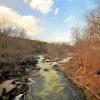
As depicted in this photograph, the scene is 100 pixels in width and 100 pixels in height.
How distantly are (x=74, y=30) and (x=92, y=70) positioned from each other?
28102 millimetres

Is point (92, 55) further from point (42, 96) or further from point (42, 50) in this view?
point (42, 50)

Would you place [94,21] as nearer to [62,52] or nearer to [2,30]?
[2,30]

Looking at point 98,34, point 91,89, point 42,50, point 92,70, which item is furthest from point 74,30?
point 42,50

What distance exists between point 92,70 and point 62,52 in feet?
195

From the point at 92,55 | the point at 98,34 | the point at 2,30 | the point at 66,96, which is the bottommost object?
the point at 66,96

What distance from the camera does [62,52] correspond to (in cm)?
9125

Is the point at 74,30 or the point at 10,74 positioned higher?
the point at 74,30

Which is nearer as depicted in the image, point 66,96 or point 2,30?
point 66,96

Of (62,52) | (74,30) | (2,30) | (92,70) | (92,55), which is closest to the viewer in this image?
(92,70)

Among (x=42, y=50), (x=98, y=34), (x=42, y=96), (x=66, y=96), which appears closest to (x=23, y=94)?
(x=42, y=96)

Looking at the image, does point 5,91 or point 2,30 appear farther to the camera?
point 2,30

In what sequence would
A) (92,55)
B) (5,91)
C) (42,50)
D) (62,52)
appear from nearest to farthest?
(5,91)
(92,55)
(62,52)
(42,50)

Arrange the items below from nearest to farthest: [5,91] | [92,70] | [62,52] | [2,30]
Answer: [5,91] < [92,70] < [2,30] < [62,52]

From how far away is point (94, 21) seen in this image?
2495 cm
